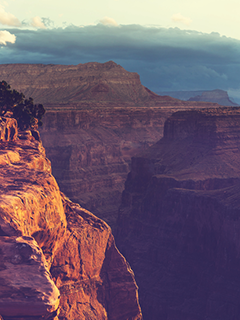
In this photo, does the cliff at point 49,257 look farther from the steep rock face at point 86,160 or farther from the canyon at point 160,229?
the steep rock face at point 86,160

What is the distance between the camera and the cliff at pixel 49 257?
22.2m

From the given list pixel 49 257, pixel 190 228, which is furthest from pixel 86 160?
pixel 49 257

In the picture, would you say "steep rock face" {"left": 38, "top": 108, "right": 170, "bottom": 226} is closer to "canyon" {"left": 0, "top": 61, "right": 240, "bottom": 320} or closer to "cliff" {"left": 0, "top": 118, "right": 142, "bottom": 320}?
"canyon" {"left": 0, "top": 61, "right": 240, "bottom": 320}

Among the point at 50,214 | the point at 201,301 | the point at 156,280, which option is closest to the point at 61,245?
the point at 50,214

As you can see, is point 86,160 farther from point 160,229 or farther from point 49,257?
point 49,257

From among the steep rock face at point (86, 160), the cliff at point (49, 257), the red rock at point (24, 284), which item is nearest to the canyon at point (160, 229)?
the cliff at point (49, 257)

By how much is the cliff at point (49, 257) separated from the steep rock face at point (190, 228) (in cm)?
4703

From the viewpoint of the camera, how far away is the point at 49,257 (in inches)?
1179

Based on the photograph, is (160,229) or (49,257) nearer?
(49,257)

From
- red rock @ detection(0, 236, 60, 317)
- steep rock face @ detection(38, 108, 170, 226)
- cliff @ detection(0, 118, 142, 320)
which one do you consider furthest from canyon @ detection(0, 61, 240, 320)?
steep rock face @ detection(38, 108, 170, 226)

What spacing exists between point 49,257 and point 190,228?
64.1 metres

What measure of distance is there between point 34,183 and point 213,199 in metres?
61.5

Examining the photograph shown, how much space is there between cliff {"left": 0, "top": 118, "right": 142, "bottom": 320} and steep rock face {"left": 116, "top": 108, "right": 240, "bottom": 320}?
4703cm

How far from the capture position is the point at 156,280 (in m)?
92.4
